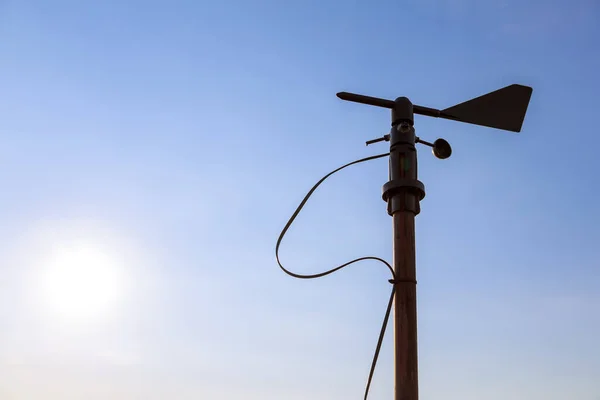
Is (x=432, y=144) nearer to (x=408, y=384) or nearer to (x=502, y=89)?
(x=502, y=89)

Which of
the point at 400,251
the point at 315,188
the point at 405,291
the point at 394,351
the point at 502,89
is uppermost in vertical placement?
the point at 502,89

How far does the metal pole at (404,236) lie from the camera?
13.0ft

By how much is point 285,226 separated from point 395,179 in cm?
110

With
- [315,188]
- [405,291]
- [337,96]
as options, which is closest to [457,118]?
[337,96]

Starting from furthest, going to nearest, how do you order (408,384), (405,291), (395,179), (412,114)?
(412,114), (395,179), (405,291), (408,384)

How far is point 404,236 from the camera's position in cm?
437

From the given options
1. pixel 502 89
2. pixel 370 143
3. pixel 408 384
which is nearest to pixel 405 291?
pixel 408 384

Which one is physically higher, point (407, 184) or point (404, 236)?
point (407, 184)

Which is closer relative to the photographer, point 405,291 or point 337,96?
point 405,291

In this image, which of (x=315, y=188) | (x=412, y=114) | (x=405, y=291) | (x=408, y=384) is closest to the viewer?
(x=408, y=384)

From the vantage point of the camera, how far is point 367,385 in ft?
14.6

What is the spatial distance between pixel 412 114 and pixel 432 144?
1.18 ft

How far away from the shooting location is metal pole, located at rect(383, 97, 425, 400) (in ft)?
13.0

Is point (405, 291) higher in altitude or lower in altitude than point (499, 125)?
lower
